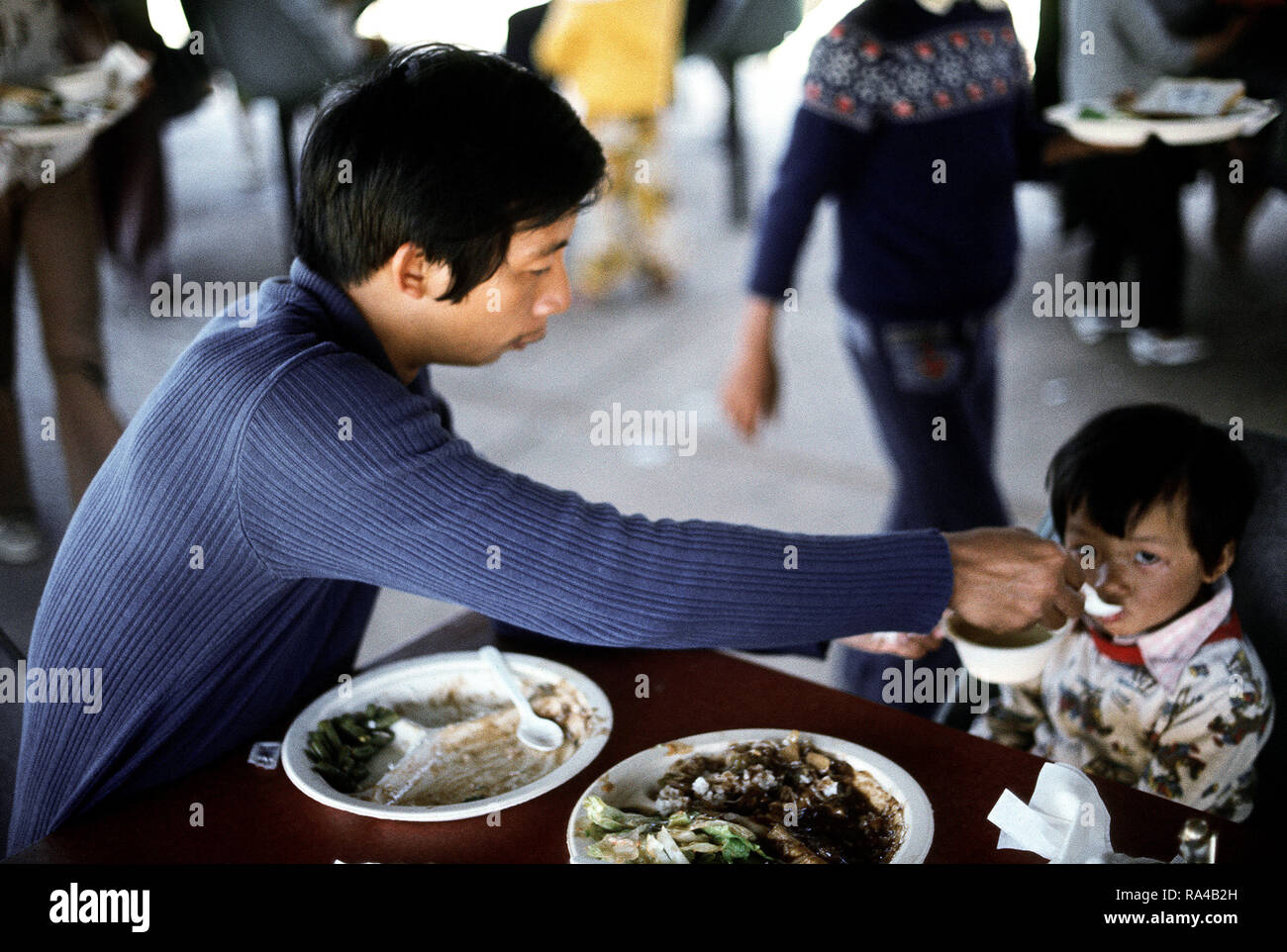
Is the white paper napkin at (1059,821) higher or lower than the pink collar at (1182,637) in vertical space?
higher

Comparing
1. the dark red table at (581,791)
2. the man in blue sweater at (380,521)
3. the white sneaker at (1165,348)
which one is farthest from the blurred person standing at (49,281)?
the white sneaker at (1165,348)

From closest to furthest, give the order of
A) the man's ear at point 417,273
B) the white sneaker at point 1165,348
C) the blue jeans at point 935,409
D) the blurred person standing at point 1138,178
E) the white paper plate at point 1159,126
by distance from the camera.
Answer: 1. the man's ear at point 417,273
2. the white paper plate at point 1159,126
3. the blurred person standing at point 1138,178
4. the blue jeans at point 935,409
5. the white sneaker at point 1165,348

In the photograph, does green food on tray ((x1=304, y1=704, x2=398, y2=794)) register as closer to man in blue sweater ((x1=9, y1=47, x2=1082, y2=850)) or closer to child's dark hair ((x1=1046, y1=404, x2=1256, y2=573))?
man in blue sweater ((x1=9, y1=47, x2=1082, y2=850))

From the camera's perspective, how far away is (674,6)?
419 centimetres

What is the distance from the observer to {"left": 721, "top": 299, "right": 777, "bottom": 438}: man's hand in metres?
2.26

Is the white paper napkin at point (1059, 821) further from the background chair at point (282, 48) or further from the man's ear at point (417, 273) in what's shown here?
the background chair at point (282, 48)

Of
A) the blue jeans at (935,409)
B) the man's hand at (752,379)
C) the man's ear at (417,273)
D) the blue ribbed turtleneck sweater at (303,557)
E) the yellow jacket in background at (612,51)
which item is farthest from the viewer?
the yellow jacket in background at (612,51)

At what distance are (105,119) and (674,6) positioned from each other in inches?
87.6

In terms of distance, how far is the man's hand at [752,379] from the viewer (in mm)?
2264

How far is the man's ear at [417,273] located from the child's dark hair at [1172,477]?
797 mm

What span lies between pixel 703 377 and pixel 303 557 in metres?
3.06

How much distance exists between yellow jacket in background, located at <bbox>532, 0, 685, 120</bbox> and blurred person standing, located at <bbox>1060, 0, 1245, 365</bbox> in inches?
71.5

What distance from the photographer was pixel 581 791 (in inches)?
44.3
